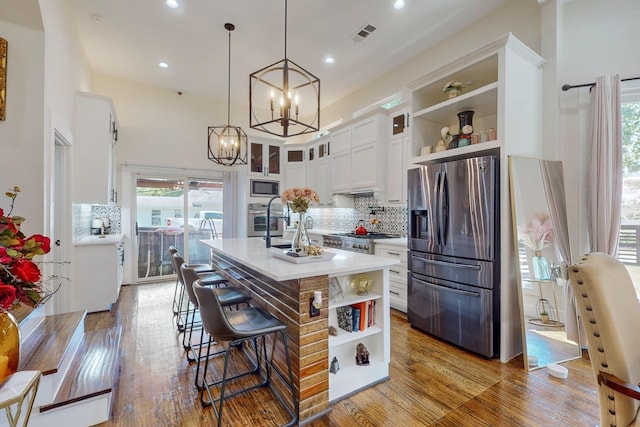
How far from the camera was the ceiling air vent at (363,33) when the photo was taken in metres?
3.53

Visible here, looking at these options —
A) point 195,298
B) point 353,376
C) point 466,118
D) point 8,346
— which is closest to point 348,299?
point 353,376

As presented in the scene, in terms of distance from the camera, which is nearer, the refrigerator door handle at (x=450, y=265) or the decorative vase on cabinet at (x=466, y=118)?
the refrigerator door handle at (x=450, y=265)

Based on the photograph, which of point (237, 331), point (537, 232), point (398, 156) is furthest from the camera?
point (398, 156)

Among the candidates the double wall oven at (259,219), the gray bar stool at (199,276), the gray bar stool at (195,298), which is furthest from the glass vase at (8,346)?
the double wall oven at (259,219)

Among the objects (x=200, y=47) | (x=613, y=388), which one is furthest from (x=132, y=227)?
(x=613, y=388)

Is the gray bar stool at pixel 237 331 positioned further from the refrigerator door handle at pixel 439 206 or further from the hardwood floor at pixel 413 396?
the refrigerator door handle at pixel 439 206

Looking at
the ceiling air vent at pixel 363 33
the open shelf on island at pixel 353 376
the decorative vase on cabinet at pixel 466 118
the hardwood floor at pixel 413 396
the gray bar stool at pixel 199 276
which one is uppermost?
the ceiling air vent at pixel 363 33

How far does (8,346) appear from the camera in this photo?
A: 110 cm

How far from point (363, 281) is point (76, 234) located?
3.85 m

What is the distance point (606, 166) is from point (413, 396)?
2.58 meters

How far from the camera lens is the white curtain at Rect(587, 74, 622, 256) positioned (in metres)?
2.50

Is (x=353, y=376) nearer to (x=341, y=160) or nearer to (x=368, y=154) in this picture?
(x=368, y=154)

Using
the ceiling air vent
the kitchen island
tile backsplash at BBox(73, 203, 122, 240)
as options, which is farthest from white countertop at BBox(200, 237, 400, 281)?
the ceiling air vent

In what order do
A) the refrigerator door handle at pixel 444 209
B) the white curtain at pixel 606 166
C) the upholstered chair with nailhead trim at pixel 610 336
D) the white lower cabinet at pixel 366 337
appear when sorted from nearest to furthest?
1. the upholstered chair with nailhead trim at pixel 610 336
2. the white lower cabinet at pixel 366 337
3. the white curtain at pixel 606 166
4. the refrigerator door handle at pixel 444 209
